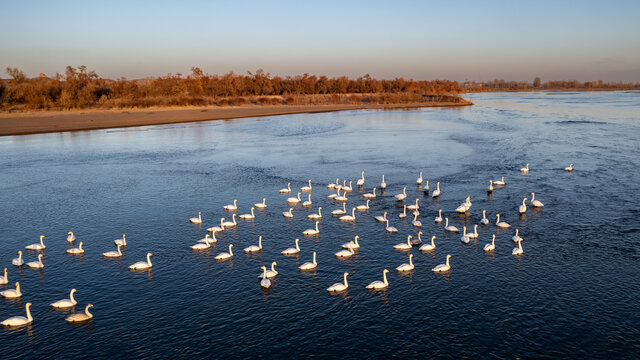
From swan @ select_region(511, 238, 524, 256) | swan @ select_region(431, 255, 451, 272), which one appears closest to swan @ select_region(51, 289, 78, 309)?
swan @ select_region(431, 255, 451, 272)

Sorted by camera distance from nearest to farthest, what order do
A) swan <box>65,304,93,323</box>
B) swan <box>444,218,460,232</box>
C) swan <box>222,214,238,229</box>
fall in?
swan <box>65,304,93,323</box> → swan <box>444,218,460,232</box> → swan <box>222,214,238,229</box>

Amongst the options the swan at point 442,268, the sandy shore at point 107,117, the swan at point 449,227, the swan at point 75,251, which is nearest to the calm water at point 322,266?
the swan at point 75,251

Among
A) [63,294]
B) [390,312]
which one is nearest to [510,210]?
[390,312]

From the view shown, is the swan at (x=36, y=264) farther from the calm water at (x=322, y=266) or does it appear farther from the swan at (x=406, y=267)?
the swan at (x=406, y=267)

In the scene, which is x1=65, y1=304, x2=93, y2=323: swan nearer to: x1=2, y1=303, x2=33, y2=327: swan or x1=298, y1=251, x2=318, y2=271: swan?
x1=2, y1=303, x2=33, y2=327: swan

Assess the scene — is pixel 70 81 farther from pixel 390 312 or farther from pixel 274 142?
pixel 390 312

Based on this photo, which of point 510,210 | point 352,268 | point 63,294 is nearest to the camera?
point 63,294
